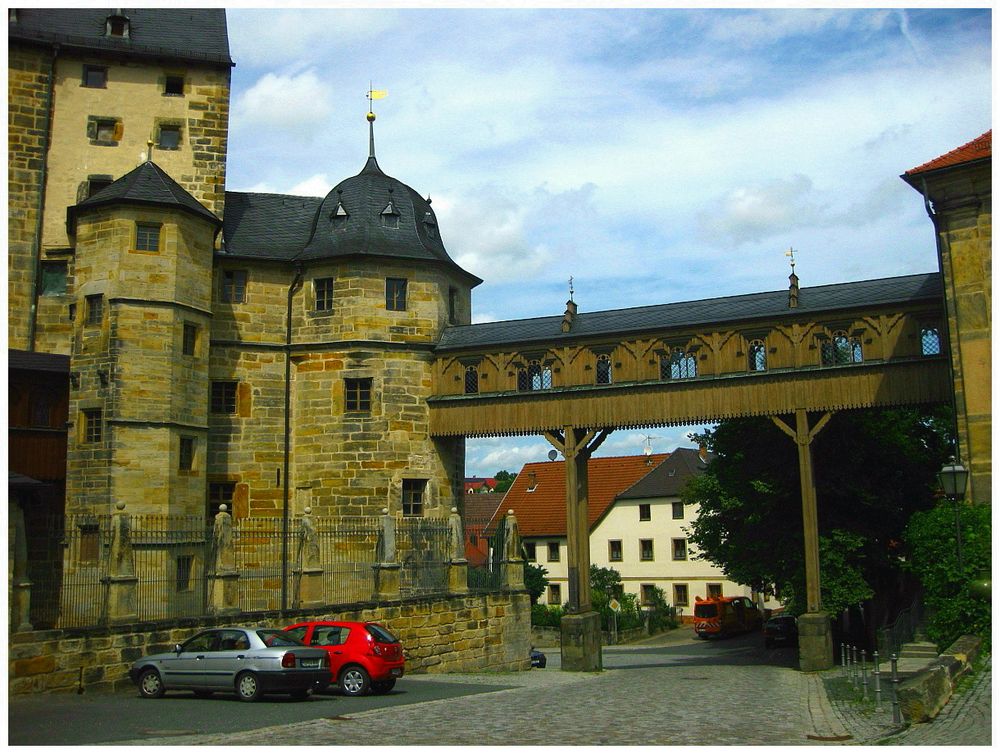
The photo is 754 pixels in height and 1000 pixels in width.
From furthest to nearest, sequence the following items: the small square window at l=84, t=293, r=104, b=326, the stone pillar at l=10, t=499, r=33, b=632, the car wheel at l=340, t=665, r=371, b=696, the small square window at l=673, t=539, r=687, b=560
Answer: the small square window at l=673, t=539, r=687, b=560
the small square window at l=84, t=293, r=104, b=326
the car wheel at l=340, t=665, r=371, b=696
the stone pillar at l=10, t=499, r=33, b=632

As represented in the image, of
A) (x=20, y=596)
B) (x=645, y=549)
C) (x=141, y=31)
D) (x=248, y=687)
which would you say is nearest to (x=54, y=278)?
(x=141, y=31)

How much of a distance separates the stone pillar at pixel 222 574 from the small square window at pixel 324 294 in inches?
412

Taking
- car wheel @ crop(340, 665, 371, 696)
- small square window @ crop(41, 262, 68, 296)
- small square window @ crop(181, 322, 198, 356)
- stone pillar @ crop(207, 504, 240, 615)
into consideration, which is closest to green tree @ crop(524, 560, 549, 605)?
small square window @ crop(181, 322, 198, 356)

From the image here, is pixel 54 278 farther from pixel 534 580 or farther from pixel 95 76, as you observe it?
pixel 534 580

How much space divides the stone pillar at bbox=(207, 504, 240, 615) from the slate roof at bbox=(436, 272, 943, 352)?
9.96 metres

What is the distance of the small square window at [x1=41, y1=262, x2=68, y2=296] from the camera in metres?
27.7

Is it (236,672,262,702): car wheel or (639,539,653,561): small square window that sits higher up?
(639,539,653,561): small square window

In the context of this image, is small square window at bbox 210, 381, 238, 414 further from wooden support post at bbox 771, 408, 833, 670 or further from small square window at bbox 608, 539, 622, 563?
small square window at bbox 608, 539, 622, 563

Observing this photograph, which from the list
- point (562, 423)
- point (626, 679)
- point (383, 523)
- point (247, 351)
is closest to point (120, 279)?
point (247, 351)

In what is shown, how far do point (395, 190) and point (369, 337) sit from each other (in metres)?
4.98

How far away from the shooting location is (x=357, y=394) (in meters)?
27.8

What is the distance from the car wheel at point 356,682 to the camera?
17109mm

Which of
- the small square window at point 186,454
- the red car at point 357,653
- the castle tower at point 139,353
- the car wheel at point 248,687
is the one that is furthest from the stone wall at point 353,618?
the small square window at point 186,454

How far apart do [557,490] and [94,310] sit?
31513 millimetres
